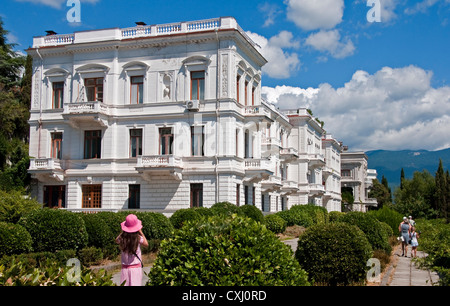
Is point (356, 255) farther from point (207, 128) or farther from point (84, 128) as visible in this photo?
point (84, 128)

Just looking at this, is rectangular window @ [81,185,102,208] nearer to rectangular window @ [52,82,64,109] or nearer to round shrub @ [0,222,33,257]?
rectangular window @ [52,82,64,109]

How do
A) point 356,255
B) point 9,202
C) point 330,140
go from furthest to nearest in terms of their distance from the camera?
point 330,140 < point 9,202 < point 356,255

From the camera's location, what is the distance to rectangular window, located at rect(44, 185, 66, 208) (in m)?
39.4

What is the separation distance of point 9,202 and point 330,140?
229 feet

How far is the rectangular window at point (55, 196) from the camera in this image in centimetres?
3944

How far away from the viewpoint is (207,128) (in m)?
36.9

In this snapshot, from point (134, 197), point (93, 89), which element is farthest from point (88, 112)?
point (134, 197)

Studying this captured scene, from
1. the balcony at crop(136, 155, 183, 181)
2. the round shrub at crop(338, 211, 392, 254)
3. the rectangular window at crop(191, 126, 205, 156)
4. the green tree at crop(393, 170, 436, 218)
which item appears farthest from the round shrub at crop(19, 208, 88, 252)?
the green tree at crop(393, 170, 436, 218)

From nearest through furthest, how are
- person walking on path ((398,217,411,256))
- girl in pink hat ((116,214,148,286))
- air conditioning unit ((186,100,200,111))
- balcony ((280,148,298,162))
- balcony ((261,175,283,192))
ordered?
girl in pink hat ((116,214,148,286))
person walking on path ((398,217,411,256))
air conditioning unit ((186,100,200,111))
balcony ((261,175,283,192))
balcony ((280,148,298,162))

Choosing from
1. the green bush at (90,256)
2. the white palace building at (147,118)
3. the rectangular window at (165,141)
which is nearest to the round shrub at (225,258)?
the green bush at (90,256)

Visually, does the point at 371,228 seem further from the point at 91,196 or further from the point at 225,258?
the point at 91,196

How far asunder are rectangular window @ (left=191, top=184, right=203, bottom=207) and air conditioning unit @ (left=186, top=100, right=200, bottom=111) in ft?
17.8

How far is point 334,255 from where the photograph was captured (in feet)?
43.3
